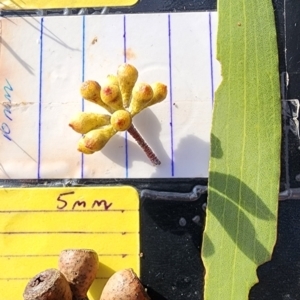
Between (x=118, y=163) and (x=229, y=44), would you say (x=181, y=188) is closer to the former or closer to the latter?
(x=118, y=163)

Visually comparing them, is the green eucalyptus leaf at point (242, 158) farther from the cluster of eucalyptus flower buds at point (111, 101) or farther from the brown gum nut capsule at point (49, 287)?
the brown gum nut capsule at point (49, 287)

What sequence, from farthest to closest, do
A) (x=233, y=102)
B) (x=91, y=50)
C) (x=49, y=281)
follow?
(x=91, y=50)
(x=233, y=102)
(x=49, y=281)

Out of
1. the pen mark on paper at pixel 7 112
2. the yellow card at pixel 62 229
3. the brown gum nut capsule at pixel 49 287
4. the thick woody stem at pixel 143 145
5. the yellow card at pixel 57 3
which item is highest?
the yellow card at pixel 57 3

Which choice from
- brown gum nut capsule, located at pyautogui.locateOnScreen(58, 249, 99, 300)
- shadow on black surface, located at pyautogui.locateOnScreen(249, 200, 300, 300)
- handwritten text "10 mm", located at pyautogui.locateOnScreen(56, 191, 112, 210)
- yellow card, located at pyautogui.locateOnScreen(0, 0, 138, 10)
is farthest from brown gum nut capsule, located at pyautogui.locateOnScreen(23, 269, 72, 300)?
yellow card, located at pyautogui.locateOnScreen(0, 0, 138, 10)

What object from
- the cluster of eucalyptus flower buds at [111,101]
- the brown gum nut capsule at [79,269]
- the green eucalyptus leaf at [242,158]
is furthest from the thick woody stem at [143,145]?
the brown gum nut capsule at [79,269]

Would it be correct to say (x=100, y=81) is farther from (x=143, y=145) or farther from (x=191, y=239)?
→ (x=191, y=239)

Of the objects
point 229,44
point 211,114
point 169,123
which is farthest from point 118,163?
point 229,44

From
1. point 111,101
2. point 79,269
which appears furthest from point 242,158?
point 79,269
